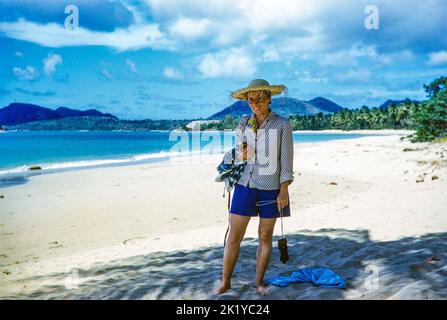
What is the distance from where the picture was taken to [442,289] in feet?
11.4

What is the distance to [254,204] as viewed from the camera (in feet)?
11.8

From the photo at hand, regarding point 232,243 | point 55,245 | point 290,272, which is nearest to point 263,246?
point 232,243

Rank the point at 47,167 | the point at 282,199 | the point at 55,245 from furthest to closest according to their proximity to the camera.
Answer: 1. the point at 47,167
2. the point at 55,245
3. the point at 282,199

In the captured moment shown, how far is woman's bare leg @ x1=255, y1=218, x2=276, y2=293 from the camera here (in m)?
3.58

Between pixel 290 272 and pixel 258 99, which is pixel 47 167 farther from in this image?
pixel 258 99

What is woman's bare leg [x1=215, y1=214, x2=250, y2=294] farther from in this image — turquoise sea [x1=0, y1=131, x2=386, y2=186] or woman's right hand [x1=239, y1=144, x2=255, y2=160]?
turquoise sea [x1=0, y1=131, x2=386, y2=186]

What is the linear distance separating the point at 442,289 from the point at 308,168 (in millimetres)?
13089

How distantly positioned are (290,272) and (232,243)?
1.12 m

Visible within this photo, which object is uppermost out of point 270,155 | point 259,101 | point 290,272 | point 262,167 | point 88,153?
point 259,101

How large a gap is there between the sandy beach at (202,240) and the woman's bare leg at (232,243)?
0.12 m

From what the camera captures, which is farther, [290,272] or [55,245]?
[55,245]

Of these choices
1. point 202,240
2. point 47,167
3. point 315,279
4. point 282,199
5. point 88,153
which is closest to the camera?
point 282,199
